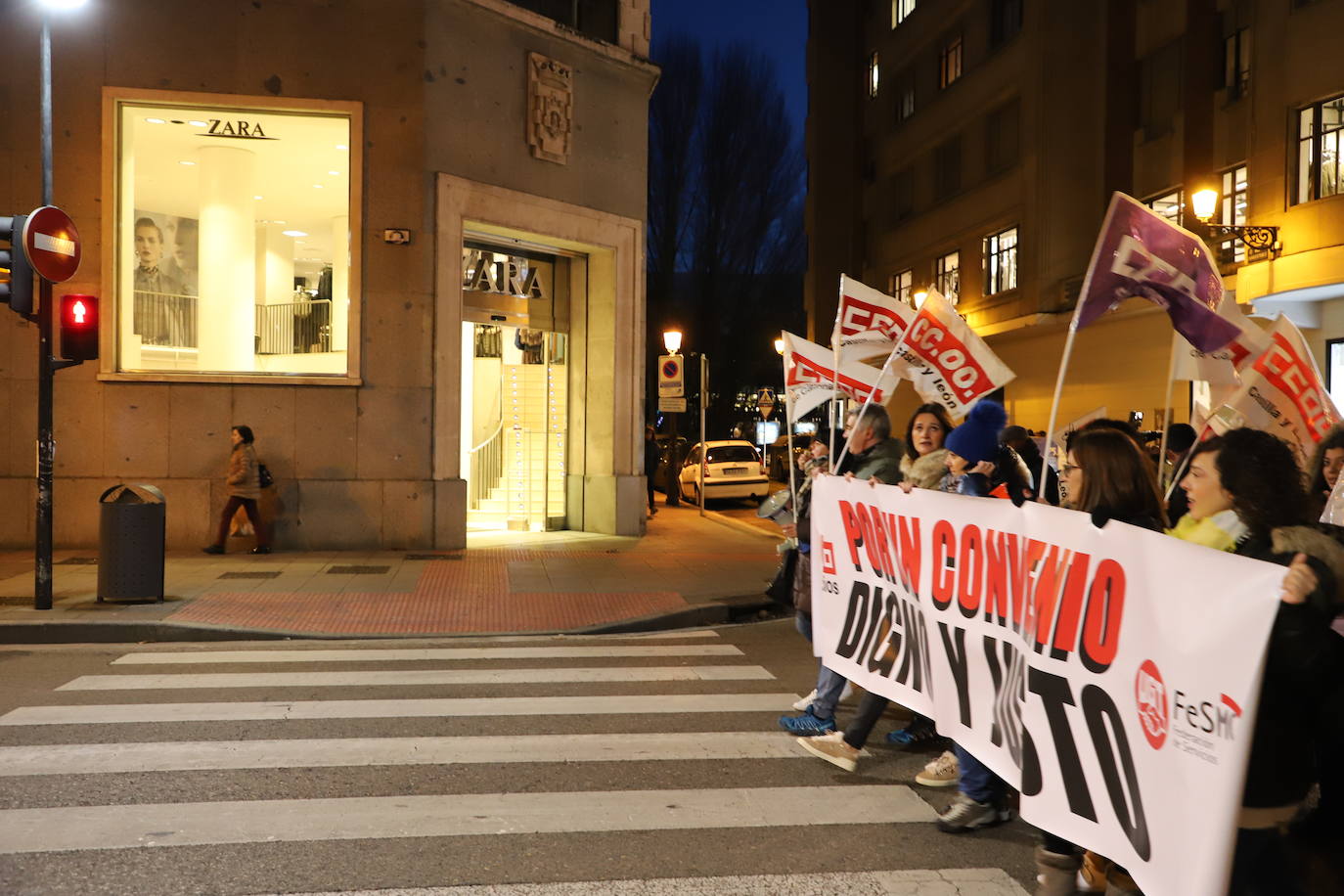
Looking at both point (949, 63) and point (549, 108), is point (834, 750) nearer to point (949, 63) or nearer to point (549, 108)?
point (549, 108)

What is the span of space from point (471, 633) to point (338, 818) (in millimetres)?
5160

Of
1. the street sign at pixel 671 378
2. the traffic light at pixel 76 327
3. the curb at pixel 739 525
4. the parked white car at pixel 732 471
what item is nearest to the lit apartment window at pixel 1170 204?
the parked white car at pixel 732 471

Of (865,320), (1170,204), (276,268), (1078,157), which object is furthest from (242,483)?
(1078,157)

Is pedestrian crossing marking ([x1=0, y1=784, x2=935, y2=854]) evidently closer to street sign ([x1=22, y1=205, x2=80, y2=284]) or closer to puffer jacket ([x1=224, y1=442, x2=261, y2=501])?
street sign ([x1=22, y1=205, x2=80, y2=284])

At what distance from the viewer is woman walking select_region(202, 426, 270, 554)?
47.2ft

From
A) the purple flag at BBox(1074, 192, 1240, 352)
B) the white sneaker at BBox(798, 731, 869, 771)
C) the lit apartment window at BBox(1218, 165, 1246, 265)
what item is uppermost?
the lit apartment window at BBox(1218, 165, 1246, 265)

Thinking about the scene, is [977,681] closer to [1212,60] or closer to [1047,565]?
[1047,565]

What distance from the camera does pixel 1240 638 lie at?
9.70ft

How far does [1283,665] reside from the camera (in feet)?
9.71

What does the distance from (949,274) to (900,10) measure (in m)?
10.8

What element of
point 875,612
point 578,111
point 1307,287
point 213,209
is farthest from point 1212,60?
point 875,612

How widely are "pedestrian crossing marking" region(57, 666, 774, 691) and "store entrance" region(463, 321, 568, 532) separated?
1009cm

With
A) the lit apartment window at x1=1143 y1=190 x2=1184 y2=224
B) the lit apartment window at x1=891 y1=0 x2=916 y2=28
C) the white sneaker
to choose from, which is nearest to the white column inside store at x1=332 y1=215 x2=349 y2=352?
the white sneaker

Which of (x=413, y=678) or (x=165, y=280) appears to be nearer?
(x=413, y=678)
